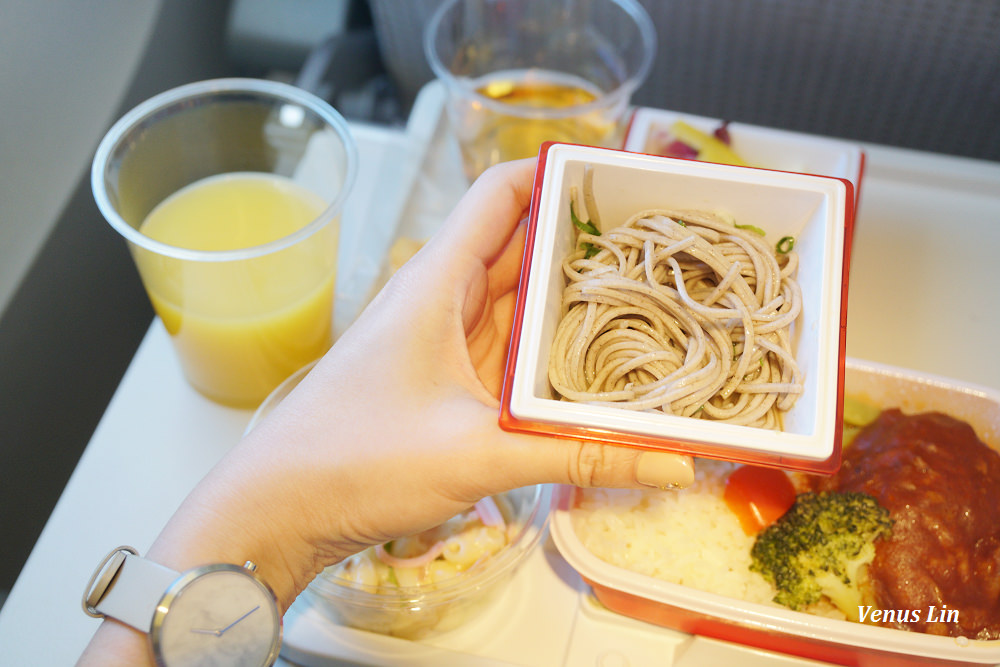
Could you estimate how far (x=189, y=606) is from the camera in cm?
97

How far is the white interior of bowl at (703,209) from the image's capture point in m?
0.86

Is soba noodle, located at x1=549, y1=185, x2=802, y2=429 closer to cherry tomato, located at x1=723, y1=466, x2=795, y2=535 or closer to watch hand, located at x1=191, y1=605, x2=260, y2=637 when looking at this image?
cherry tomato, located at x1=723, y1=466, x2=795, y2=535

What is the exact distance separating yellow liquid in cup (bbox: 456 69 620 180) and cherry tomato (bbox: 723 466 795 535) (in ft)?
2.46

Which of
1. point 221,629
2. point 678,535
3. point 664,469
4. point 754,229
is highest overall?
point 754,229

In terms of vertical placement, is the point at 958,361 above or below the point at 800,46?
below

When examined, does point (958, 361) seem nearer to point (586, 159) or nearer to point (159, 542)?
point (586, 159)

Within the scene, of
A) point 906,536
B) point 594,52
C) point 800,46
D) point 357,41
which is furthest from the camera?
point 357,41

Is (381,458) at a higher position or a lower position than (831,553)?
higher

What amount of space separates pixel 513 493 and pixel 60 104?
5.22 feet

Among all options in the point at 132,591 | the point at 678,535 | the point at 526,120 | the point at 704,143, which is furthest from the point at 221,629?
the point at 704,143

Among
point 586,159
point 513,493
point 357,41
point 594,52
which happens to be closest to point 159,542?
point 513,493

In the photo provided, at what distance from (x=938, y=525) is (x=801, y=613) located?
0.28m

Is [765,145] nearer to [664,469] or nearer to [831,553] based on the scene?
[831,553]

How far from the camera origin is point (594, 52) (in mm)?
1905
